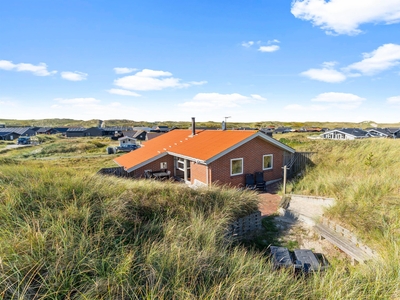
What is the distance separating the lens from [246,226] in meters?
7.37

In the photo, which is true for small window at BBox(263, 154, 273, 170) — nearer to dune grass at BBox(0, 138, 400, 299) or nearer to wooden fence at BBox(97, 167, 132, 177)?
dune grass at BBox(0, 138, 400, 299)

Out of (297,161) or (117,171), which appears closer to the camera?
(117,171)

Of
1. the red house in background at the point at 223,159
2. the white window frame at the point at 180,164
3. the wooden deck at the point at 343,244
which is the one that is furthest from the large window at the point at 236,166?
the wooden deck at the point at 343,244

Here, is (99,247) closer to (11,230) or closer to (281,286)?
(11,230)

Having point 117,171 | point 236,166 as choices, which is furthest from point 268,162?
point 117,171

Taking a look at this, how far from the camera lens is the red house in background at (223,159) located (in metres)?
13.3

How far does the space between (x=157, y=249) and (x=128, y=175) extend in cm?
1269

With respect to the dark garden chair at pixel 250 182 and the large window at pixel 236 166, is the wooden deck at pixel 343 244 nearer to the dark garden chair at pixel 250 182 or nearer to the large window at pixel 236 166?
the dark garden chair at pixel 250 182

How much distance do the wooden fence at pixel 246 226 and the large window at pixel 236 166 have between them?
6.19 m

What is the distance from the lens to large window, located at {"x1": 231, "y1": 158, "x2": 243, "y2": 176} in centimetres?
1379

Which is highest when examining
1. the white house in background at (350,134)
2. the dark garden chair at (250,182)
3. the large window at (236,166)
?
the white house in background at (350,134)

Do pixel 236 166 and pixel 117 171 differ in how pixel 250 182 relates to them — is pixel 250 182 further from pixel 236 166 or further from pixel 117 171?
pixel 117 171

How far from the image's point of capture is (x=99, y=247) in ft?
11.3

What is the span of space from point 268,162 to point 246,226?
28.5 feet
